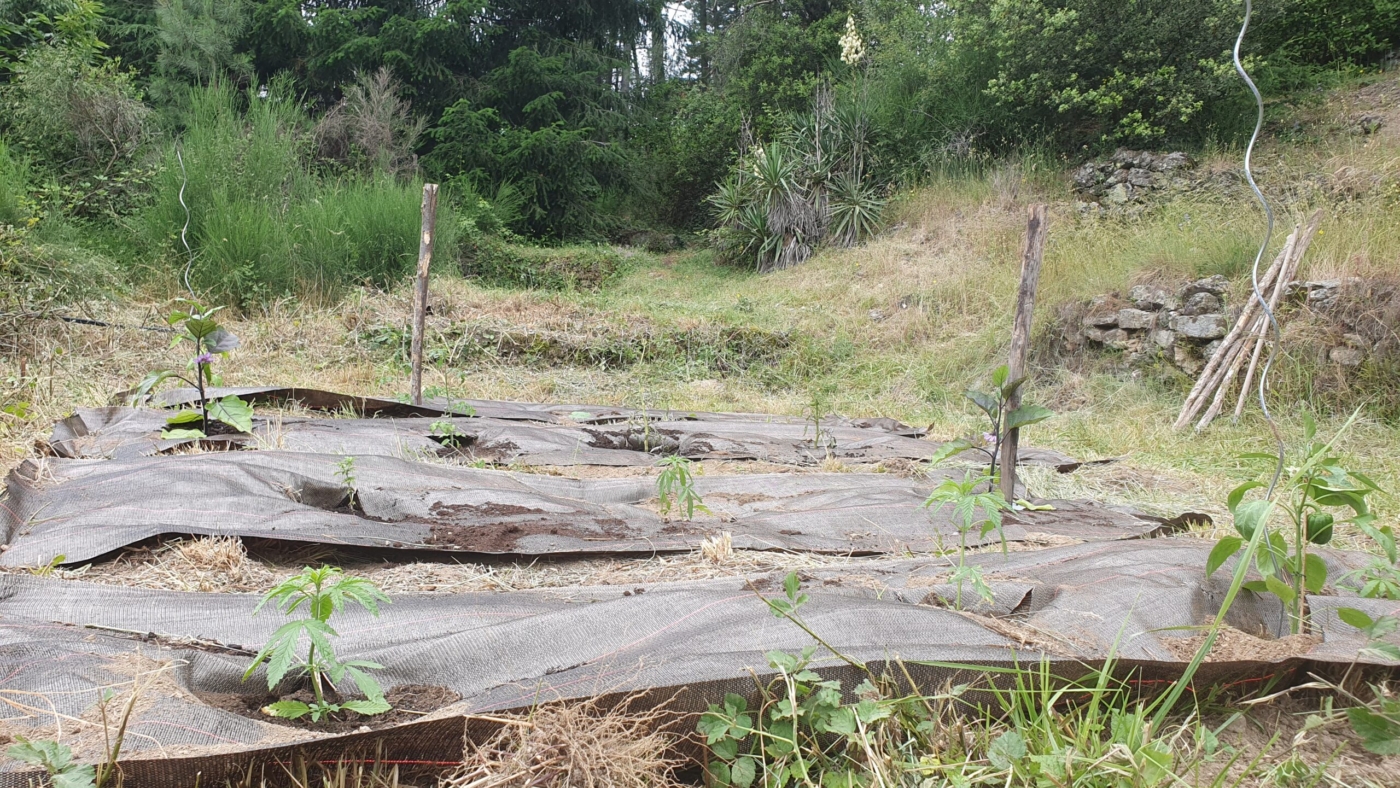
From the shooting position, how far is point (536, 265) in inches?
483

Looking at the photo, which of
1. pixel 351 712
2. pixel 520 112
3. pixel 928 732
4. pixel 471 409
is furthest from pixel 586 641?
pixel 520 112

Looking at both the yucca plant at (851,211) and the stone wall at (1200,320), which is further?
A: the yucca plant at (851,211)

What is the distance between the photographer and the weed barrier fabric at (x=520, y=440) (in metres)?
2.98

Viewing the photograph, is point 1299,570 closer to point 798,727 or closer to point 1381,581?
point 1381,581

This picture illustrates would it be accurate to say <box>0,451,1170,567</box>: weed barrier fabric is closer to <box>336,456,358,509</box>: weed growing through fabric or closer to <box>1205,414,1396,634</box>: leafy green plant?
<box>336,456,358,509</box>: weed growing through fabric

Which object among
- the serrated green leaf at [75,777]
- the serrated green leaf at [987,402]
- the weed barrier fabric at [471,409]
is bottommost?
the weed barrier fabric at [471,409]

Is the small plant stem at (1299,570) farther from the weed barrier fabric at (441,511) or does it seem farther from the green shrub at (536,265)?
the green shrub at (536,265)

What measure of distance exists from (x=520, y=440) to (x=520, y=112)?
485 inches

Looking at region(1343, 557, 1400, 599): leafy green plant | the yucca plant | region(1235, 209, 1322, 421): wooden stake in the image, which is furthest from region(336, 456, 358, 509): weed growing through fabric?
the yucca plant

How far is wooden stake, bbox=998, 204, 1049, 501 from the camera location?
2674 millimetres

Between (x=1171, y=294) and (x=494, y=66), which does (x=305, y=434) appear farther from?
(x=494, y=66)

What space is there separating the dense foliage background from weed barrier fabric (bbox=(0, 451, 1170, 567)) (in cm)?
465

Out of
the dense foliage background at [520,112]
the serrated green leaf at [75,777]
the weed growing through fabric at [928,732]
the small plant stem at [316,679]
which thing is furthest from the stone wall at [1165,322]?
the serrated green leaf at [75,777]

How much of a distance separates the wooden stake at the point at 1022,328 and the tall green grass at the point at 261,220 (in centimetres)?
661
